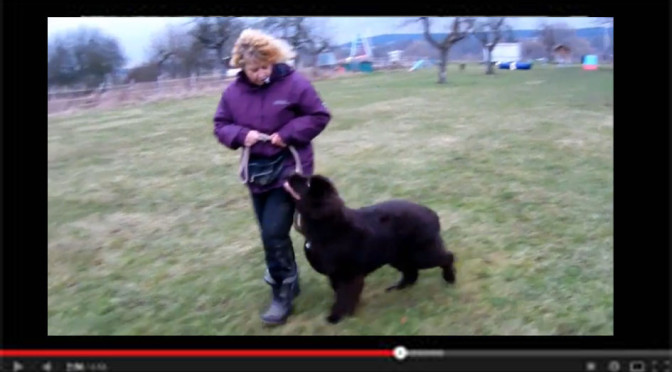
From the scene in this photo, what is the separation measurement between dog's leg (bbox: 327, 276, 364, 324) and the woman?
0.41 meters

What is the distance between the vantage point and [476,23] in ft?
7.31

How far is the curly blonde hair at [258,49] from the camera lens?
7.48 feet

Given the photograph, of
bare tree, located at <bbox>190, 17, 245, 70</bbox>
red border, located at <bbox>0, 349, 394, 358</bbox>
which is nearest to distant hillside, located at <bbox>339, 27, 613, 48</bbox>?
bare tree, located at <bbox>190, 17, 245, 70</bbox>

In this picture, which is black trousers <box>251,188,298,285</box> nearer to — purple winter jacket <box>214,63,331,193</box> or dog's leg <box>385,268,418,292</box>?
purple winter jacket <box>214,63,331,193</box>

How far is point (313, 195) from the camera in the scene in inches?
94.2

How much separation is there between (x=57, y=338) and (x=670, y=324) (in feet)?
7.13

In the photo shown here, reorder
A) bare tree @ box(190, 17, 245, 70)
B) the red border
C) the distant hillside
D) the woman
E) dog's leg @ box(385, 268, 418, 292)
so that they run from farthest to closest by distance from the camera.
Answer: dog's leg @ box(385, 268, 418, 292) → the woman → bare tree @ box(190, 17, 245, 70) → the distant hillside → the red border

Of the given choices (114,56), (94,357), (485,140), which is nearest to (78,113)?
(114,56)

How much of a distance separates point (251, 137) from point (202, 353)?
0.93 metres

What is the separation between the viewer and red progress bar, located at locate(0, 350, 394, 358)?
1813mm

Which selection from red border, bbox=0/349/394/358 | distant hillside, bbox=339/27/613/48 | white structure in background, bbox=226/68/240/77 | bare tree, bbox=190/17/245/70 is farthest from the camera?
white structure in background, bbox=226/68/240/77

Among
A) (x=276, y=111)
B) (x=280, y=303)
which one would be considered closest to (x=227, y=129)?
(x=276, y=111)

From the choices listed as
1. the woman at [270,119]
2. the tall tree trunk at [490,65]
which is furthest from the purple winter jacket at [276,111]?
the tall tree trunk at [490,65]

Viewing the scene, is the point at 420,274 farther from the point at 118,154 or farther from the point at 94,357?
the point at 118,154
